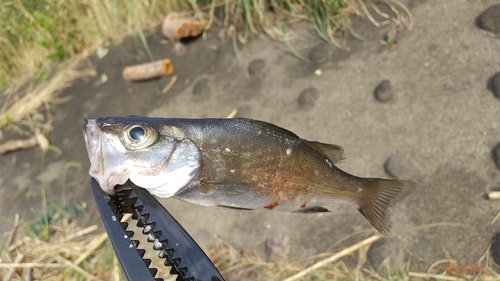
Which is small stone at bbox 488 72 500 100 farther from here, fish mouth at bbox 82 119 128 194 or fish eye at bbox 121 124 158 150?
fish mouth at bbox 82 119 128 194

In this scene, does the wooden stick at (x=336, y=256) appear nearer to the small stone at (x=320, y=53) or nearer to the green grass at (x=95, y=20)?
the small stone at (x=320, y=53)

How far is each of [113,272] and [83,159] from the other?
1.73 metres

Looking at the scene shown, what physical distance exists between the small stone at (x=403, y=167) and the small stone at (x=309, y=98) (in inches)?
33.7

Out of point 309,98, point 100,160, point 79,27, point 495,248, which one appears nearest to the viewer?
point 100,160

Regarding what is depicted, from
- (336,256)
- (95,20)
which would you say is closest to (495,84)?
(336,256)

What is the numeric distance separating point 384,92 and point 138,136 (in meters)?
2.19

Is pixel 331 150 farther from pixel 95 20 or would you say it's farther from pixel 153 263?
pixel 95 20

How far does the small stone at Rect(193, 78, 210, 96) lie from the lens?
3962mm

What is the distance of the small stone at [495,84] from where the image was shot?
257 centimetres

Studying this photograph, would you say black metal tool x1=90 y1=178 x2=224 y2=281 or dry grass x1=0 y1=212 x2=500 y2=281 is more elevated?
black metal tool x1=90 y1=178 x2=224 y2=281

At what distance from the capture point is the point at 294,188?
1445mm

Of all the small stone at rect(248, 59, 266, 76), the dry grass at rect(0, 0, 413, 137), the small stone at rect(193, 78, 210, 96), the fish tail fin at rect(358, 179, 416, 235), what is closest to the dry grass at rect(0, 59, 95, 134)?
the dry grass at rect(0, 0, 413, 137)

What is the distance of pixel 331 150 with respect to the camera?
1.54 metres

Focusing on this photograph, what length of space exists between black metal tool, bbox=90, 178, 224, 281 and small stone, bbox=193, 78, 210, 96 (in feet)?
8.28
